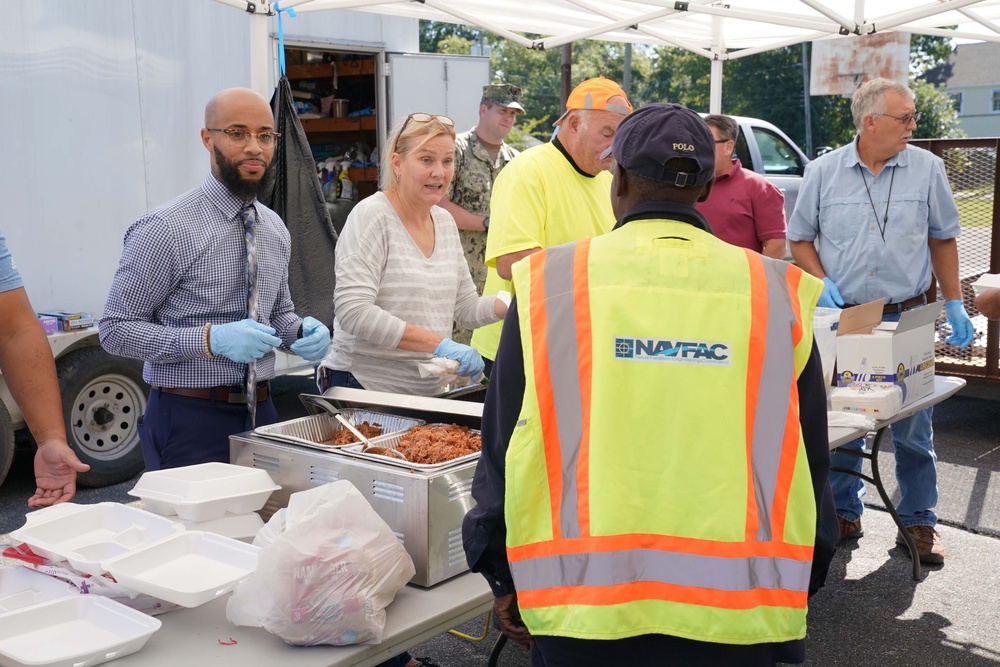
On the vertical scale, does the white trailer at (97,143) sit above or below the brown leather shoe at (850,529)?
above

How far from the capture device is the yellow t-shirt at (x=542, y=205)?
3406mm

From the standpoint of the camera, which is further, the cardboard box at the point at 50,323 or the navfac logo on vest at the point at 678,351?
the cardboard box at the point at 50,323

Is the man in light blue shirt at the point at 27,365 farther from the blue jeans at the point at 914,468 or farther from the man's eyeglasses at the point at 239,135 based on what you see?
the blue jeans at the point at 914,468

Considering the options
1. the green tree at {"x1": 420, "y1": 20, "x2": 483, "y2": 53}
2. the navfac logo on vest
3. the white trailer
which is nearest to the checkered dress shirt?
the navfac logo on vest

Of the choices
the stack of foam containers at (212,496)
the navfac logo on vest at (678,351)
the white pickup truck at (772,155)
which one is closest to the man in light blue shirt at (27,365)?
the stack of foam containers at (212,496)

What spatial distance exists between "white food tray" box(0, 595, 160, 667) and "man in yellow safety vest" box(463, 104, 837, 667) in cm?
72

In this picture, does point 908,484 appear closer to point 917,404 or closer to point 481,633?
point 917,404

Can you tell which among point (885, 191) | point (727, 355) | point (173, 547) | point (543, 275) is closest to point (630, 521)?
point (727, 355)

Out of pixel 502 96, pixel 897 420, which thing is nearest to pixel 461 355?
pixel 897 420

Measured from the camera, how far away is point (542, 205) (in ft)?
11.3

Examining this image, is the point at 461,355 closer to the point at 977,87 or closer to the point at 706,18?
the point at 706,18

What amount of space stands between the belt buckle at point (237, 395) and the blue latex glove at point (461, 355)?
589 mm

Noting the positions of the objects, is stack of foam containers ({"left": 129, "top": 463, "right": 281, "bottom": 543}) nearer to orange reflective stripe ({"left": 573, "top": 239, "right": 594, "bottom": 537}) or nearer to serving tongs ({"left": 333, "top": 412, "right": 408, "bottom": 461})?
serving tongs ({"left": 333, "top": 412, "right": 408, "bottom": 461})

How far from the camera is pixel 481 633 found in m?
3.79
